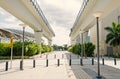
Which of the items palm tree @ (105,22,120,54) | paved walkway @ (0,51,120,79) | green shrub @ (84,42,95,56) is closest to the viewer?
paved walkway @ (0,51,120,79)

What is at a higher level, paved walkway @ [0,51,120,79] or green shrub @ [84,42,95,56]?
green shrub @ [84,42,95,56]

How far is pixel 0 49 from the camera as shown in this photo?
36.8 m

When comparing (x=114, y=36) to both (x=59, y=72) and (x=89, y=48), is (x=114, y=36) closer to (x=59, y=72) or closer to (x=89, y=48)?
(x=89, y=48)

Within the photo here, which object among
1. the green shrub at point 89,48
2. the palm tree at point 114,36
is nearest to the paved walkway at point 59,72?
the green shrub at point 89,48

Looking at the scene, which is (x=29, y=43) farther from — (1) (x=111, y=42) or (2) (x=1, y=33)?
(1) (x=111, y=42)

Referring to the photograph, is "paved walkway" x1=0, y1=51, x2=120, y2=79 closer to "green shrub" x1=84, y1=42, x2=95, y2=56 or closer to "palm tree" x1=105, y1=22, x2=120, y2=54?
Answer: "green shrub" x1=84, y1=42, x2=95, y2=56

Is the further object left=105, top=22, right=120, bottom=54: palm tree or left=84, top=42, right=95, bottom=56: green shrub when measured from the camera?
left=105, top=22, right=120, bottom=54: palm tree

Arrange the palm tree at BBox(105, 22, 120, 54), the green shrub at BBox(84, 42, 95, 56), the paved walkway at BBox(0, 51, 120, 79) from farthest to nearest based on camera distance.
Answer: the palm tree at BBox(105, 22, 120, 54), the green shrub at BBox(84, 42, 95, 56), the paved walkway at BBox(0, 51, 120, 79)

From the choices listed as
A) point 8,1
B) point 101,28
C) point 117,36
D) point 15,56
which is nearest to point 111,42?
point 117,36

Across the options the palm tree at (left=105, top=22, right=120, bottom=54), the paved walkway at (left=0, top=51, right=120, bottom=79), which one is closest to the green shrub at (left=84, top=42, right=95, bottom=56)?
the palm tree at (left=105, top=22, right=120, bottom=54)

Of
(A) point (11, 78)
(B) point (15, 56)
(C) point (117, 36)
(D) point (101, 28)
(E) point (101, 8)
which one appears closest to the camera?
(A) point (11, 78)

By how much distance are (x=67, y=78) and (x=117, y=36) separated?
113ft

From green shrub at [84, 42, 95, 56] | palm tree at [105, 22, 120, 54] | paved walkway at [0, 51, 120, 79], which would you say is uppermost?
palm tree at [105, 22, 120, 54]

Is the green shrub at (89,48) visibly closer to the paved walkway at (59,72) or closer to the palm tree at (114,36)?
the palm tree at (114,36)
